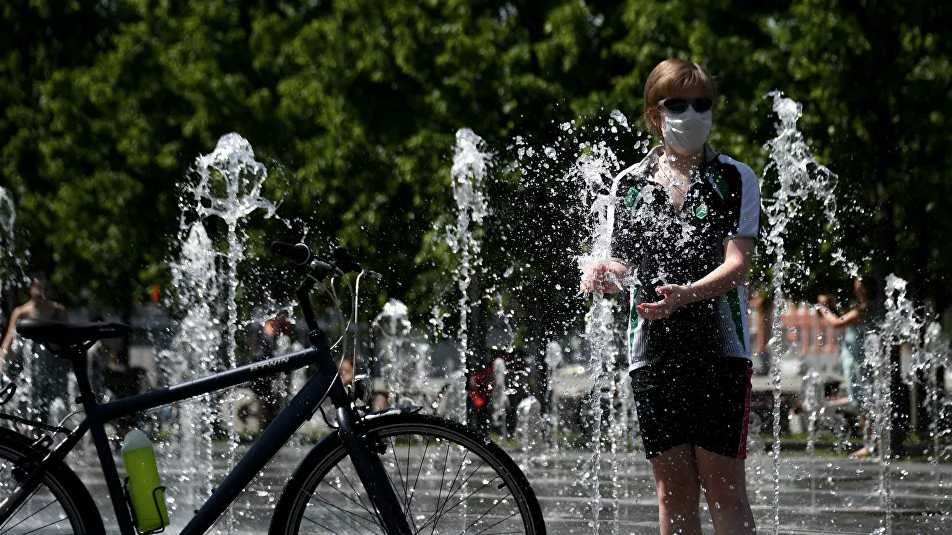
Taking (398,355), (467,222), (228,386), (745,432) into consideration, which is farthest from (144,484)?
(398,355)

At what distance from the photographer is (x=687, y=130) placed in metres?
3.28

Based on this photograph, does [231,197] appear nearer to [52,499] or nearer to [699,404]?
[52,499]

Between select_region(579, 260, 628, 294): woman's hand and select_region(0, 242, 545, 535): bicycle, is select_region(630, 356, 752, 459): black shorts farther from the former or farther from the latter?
select_region(0, 242, 545, 535): bicycle

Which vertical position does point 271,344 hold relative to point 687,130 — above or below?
above

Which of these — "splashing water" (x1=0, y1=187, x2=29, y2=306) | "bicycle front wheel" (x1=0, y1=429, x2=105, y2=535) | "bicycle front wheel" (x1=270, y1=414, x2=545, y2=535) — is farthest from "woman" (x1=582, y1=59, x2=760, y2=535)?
"splashing water" (x1=0, y1=187, x2=29, y2=306)

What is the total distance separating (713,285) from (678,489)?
55cm

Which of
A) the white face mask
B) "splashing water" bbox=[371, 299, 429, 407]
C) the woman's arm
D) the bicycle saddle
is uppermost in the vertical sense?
"splashing water" bbox=[371, 299, 429, 407]

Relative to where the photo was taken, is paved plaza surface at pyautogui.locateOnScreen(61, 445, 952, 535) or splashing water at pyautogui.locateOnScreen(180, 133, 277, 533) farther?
splashing water at pyautogui.locateOnScreen(180, 133, 277, 533)

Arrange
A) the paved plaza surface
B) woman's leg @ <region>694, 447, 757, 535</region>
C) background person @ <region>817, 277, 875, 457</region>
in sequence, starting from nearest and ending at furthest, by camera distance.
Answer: woman's leg @ <region>694, 447, 757, 535</region>, the paved plaza surface, background person @ <region>817, 277, 875, 457</region>

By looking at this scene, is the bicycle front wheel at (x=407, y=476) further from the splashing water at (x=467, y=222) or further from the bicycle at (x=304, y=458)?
the splashing water at (x=467, y=222)

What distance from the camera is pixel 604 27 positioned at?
1461cm

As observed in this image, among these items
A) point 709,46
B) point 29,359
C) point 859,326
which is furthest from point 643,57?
point 29,359

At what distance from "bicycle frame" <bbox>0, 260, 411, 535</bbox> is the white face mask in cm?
101

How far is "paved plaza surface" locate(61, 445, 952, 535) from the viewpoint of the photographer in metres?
5.77
